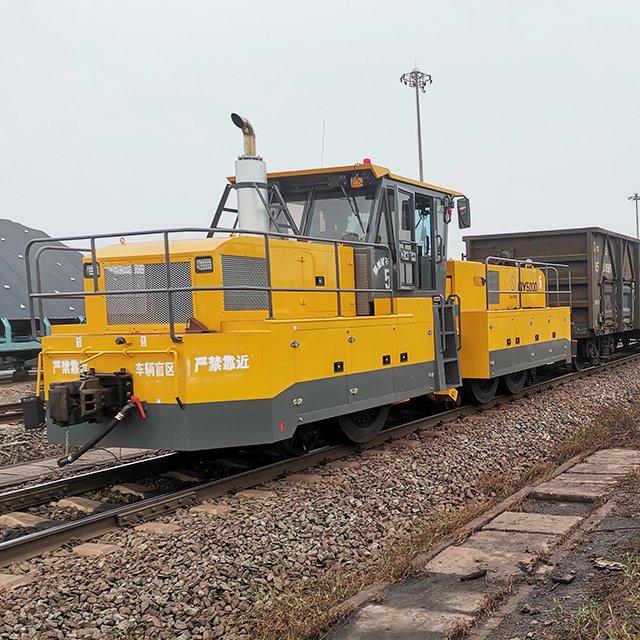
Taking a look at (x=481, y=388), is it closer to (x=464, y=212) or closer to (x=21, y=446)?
(x=464, y=212)

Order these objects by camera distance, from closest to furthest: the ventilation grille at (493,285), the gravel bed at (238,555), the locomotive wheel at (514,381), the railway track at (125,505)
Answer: the gravel bed at (238,555) < the railway track at (125,505) < the ventilation grille at (493,285) < the locomotive wheel at (514,381)

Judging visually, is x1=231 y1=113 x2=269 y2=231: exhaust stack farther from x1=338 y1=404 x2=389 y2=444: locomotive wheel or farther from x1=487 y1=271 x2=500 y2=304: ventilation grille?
x1=487 y1=271 x2=500 y2=304: ventilation grille

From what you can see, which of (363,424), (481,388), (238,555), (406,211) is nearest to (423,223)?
(406,211)

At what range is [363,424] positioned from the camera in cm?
736

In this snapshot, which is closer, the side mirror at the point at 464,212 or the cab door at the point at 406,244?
the cab door at the point at 406,244

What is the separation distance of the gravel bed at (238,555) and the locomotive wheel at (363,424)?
11.9 inches

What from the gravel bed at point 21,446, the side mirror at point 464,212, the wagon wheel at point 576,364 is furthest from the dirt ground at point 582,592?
the wagon wheel at point 576,364

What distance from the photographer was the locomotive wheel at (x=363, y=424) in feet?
22.9

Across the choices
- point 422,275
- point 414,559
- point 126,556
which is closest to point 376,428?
point 422,275

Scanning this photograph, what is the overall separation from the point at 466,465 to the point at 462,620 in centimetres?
347

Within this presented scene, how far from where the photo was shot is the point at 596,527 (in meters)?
4.61

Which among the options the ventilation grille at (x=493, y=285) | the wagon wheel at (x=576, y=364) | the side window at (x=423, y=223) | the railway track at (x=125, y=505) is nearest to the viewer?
the railway track at (x=125, y=505)

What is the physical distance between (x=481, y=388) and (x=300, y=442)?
403 centimetres

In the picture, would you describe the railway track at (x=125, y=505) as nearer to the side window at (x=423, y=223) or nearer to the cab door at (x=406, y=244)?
the cab door at (x=406, y=244)
